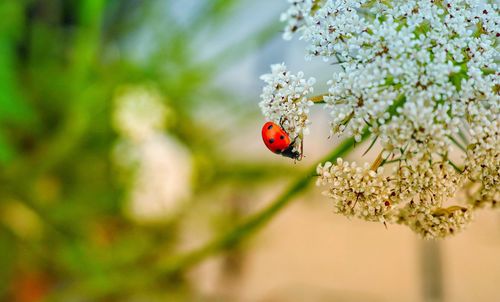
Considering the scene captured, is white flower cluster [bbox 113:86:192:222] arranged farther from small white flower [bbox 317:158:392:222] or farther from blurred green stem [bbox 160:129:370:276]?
small white flower [bbox 317:158:392:222]

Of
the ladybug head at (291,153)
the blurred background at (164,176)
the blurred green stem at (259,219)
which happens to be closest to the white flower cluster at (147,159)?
the blurred background at (164,176)


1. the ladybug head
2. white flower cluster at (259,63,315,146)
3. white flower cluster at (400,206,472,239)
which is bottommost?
white flower cluster at (400,206,472,239)

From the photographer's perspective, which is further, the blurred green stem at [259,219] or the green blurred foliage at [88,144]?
the green blurred foliage at [88,144]

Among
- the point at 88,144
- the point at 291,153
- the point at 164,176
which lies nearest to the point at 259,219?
the point at 291,153

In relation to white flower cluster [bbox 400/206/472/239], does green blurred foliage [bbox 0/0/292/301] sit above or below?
above

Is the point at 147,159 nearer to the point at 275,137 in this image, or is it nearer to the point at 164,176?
the point at 164,176

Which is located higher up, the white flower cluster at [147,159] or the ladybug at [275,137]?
the white flower cluster at [147,159]

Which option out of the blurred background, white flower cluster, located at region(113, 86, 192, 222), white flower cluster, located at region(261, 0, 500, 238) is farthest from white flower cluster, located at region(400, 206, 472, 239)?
white flower cluster, located at region(113, 86, 192, 222)

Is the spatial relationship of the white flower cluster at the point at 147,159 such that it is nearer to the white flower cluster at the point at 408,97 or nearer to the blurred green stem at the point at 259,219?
the blurred green stem at the point at 259,219
